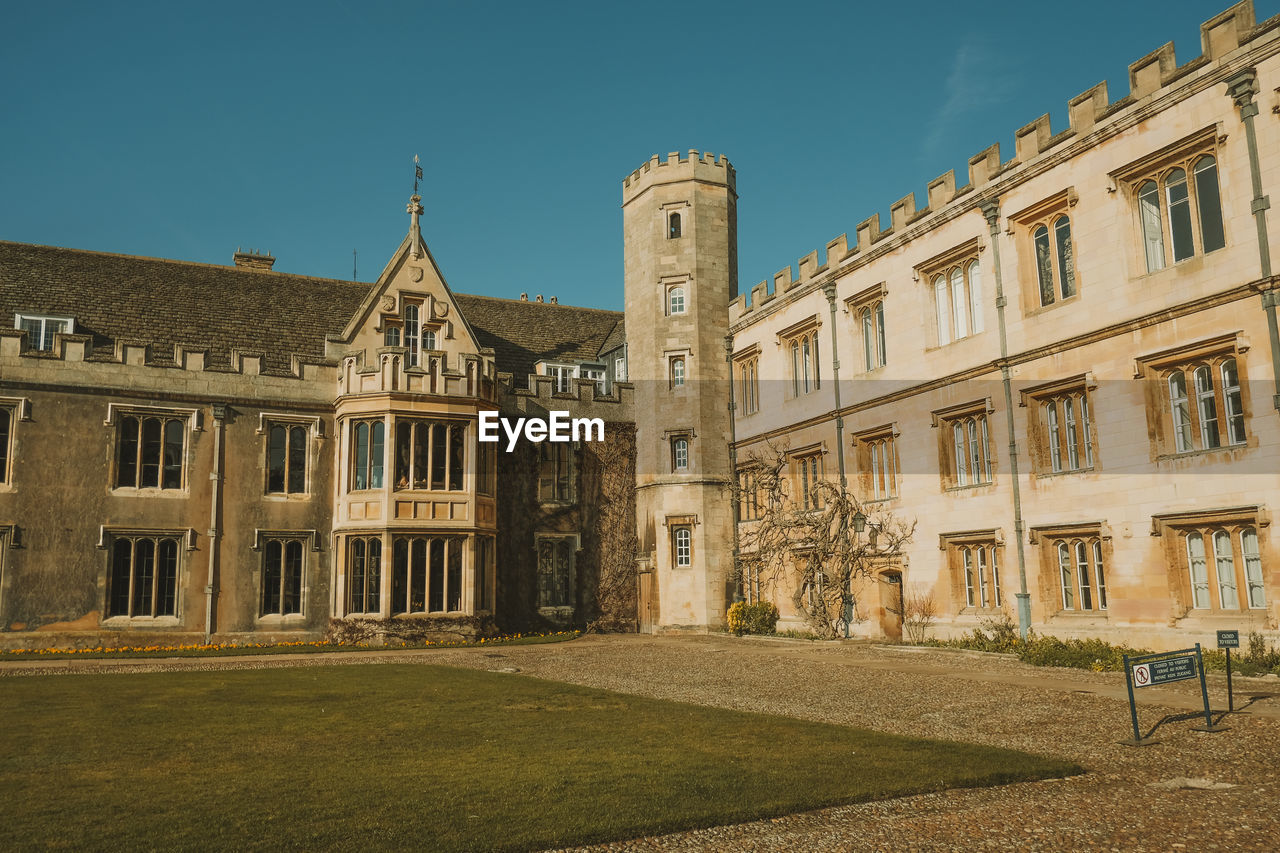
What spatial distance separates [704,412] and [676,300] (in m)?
3.63

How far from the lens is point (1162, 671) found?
947cm

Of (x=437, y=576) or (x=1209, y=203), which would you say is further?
(x=437, y=576)

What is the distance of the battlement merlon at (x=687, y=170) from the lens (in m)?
30.1

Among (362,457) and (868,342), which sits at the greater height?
(868,342)

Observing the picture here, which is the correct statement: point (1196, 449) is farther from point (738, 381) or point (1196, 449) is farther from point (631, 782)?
point (738, 381)

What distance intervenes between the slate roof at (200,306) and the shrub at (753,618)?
977cm

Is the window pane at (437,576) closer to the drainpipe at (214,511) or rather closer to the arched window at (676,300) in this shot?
the drainpipe at (214,511)

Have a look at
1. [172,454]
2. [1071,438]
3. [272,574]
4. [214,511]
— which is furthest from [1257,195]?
[172,454]

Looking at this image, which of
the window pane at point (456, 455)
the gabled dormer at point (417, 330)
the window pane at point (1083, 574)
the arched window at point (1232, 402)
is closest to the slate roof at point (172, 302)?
the gabled dormer at point (417, 330)

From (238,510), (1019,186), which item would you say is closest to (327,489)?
(238,510)

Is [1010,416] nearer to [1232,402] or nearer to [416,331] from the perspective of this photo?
[1232,402]

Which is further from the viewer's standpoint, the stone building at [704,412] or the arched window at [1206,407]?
the stone building at [704,412]

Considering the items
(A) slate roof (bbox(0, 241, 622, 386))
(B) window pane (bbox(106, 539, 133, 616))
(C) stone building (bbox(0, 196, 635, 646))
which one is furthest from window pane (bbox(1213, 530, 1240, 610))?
(B) window pane (bbox(106, 539, 133, 616))

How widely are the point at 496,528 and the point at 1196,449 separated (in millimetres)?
17119
